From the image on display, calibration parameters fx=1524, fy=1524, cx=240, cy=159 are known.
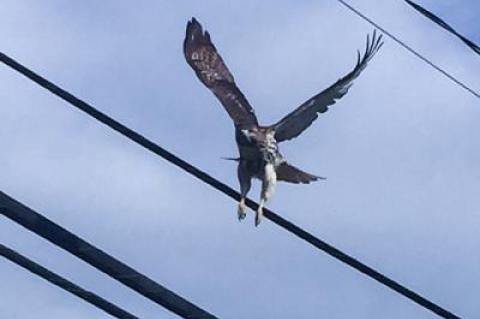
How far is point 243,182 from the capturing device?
10.3 metres

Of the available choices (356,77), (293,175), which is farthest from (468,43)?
(293,175)

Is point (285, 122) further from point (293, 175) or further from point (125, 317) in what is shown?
point (125, 317)

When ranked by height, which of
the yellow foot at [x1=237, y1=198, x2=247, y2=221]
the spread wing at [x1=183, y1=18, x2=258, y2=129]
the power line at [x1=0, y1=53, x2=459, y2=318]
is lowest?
the power line at [x1=0, y1=53, x2=459, y2=318]

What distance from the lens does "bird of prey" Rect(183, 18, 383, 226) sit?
1041 centimetres

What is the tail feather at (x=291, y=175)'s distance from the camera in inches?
410

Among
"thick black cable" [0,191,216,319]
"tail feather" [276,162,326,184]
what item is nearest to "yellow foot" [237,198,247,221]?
"tail feather" [276,162,326,184]

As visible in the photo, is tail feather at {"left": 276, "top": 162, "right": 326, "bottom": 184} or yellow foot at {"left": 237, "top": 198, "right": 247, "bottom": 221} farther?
tail feather at {"left": 276, "top": 162, "right": 326, "bottom": 184}

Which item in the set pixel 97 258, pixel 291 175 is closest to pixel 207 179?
pixel 97 258

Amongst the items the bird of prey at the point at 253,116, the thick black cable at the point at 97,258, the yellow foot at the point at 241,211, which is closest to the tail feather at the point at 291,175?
the bird of prey at the point at 253,116

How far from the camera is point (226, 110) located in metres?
10.8

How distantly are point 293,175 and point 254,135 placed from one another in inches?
16.0

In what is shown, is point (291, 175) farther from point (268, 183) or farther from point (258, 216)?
point (258, 216)

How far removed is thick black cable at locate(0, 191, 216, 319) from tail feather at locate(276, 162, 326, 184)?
2974 millimetres

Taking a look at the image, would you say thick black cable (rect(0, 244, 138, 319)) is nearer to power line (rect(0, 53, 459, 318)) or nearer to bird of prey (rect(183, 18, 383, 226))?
power line (rect(0, 53, 459, 318))
